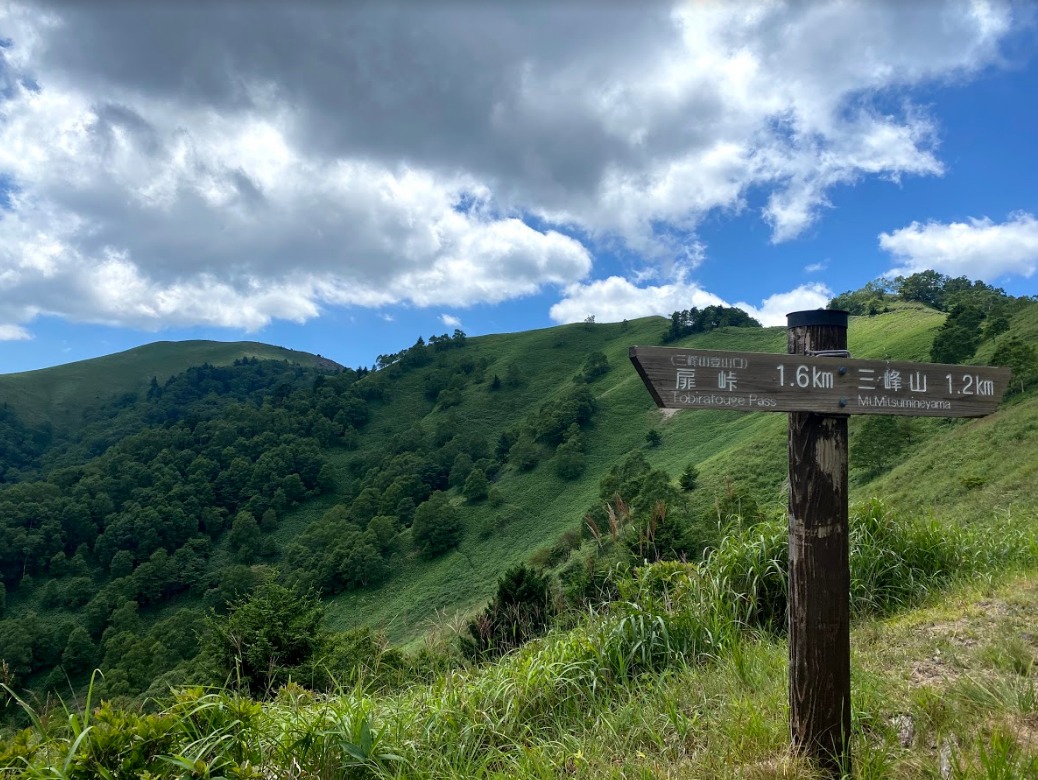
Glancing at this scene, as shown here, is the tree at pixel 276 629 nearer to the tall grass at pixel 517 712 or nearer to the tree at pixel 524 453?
the tall grass at pixel 517 712

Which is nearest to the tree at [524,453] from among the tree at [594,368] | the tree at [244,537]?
the tree at [594,368]

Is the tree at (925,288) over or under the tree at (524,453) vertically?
over

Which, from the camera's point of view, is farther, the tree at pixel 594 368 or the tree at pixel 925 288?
the tree at pixel 594 368

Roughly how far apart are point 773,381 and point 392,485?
64.2 m

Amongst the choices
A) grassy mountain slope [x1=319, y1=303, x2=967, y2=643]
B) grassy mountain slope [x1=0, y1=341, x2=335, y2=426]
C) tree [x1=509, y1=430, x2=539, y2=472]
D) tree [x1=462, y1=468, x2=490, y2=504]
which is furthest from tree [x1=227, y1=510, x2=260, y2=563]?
grassy mountain slope [x1=0, y1=341, x2=335, y2=426]

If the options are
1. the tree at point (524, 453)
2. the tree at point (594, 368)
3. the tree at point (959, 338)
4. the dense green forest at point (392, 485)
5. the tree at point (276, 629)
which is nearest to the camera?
the tree at point (276, 629)

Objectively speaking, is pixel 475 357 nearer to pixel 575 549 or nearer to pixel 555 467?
pixel 555 467

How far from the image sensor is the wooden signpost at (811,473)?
225 cm

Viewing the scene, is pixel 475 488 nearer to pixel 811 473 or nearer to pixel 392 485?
pixel 392 485

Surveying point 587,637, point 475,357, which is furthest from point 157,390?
point 587,637

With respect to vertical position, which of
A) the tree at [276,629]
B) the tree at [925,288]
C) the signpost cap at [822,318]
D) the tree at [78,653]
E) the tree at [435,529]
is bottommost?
the tree at [78,653]

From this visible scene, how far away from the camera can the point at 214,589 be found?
54.1 meters

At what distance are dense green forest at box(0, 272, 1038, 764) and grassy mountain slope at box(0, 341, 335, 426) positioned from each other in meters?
12.8

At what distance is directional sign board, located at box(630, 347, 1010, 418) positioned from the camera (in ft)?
7.26
